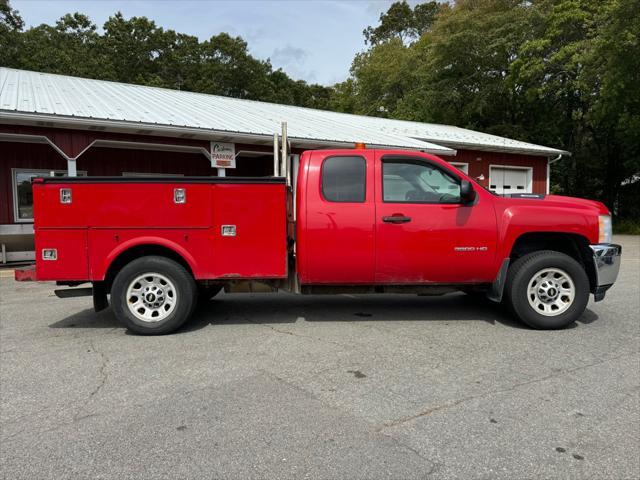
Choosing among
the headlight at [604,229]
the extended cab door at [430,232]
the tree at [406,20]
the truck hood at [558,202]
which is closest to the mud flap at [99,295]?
the extended cab door at [430,232]

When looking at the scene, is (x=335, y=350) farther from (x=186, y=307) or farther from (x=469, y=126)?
(x=469, y=126)

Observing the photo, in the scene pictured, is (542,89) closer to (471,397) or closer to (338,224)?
(338,224)

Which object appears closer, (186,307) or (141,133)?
(186,307)

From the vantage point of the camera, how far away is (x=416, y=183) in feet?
18.1

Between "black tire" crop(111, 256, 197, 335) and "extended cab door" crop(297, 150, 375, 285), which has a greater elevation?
"extended cab door" crop(297, 150, 375, 285)

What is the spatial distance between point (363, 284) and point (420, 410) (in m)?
2.27

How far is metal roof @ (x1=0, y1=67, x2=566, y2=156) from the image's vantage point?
1127 centimetres

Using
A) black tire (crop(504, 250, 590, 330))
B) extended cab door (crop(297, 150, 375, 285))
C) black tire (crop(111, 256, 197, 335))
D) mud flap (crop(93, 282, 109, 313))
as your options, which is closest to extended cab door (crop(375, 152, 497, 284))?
extended cab door (crop(297, 150, 375, 285))

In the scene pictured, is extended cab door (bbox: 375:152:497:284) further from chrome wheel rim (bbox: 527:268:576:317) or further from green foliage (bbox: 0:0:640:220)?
green foliage (bbox: 0:0:640:220)

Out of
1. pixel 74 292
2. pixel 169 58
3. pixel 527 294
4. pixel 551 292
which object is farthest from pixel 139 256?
pixel 169 58

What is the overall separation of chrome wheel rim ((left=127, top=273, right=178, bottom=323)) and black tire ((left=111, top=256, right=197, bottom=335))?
2cm

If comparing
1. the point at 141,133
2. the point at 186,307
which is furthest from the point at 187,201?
the point at 141,133

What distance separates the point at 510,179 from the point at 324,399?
19.9 metres

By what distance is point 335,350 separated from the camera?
185 inches
